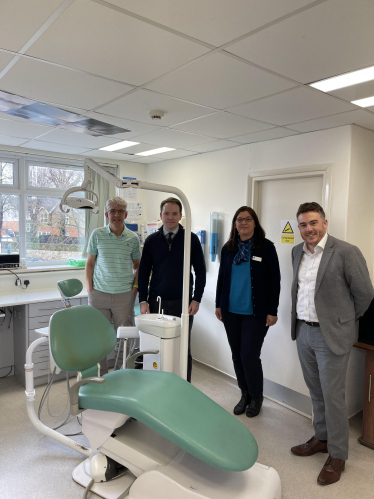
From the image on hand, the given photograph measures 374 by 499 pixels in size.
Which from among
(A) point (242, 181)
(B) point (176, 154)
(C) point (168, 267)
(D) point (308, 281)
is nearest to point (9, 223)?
(B) point (176, 154)

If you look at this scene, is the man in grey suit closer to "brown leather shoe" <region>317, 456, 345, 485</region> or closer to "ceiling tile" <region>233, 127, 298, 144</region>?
"brown leather shoe" <region>317, 456, 345, 485</region>

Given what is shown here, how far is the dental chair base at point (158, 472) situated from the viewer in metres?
1.81

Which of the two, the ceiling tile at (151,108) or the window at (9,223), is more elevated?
the ceiling tile at (151,108)

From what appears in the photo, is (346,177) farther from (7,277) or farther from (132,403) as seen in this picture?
(7,277)

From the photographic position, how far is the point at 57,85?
218 centimetres

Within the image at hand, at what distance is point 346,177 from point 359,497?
7.02ft

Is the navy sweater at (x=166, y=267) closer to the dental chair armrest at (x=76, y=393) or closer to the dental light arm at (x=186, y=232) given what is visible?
the dental light arm at (x=186, y=232)

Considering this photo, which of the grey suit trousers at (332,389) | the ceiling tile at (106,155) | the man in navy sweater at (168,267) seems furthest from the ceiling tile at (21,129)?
the grey suit trousers at (332,389)

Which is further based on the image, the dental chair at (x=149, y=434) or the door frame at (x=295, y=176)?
the door frame at (x=295, y=176)

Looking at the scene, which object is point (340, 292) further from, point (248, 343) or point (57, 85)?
point (57, 85)

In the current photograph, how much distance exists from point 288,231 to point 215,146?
3.86ft

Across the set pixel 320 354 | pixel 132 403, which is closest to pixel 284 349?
pixel 320 354

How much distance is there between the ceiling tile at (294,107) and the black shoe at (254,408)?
2.28 meters

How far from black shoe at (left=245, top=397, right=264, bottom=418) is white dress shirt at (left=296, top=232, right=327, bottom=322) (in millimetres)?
1026
